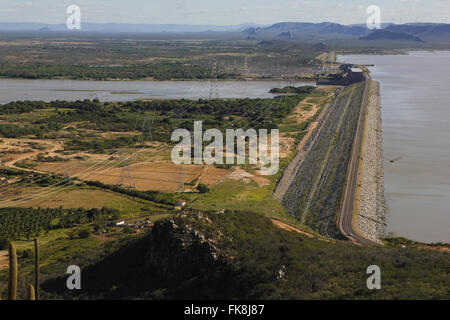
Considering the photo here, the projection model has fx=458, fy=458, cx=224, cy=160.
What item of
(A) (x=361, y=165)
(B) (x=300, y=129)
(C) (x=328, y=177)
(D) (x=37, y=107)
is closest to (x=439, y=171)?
(A) (x=361, y=165)

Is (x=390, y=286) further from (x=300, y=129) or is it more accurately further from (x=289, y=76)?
(x=289, y=76)

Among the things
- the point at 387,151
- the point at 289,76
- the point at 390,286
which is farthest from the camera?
the point at 289,76

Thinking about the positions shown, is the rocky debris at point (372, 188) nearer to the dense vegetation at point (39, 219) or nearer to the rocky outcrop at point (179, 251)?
the rocky outcrop at point (179, 251)

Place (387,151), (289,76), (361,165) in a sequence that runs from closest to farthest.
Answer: (361,165) < (387,151) < (289,76)

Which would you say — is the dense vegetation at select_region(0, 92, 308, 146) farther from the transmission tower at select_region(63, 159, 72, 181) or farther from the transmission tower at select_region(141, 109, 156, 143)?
the transmission tower at select_region(63, 159, 72, 181)

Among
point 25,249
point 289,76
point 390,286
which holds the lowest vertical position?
point 25,249

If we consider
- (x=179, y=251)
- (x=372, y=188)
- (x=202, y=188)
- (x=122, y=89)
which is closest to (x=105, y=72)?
(x=122, y=89)
